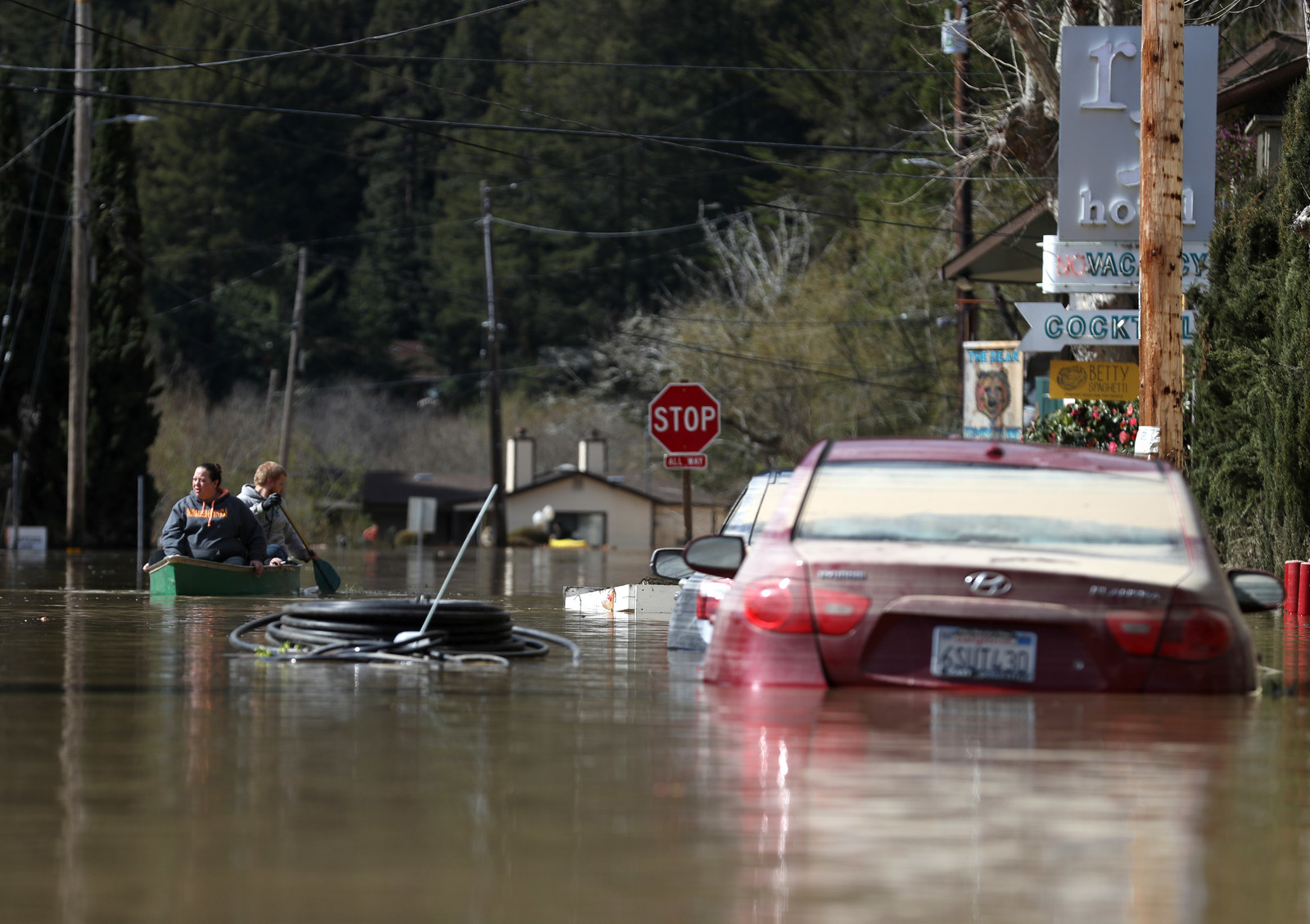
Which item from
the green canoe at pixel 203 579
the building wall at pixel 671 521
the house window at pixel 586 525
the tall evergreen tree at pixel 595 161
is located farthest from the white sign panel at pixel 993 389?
the house window at pixel 586 525

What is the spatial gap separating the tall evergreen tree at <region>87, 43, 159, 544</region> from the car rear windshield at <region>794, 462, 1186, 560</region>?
4449 centimetres

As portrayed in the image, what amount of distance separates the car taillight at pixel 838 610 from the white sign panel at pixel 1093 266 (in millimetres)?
15852

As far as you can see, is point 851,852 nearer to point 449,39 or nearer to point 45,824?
point 45,824

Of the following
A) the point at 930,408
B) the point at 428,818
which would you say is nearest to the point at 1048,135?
the point at 428,818

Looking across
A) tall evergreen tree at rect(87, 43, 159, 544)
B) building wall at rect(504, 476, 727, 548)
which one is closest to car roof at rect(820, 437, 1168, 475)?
tall evergreen tree at rect(87, 43, 159, 544)

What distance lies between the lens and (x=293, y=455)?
93.6m

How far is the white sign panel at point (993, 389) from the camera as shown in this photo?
125ft

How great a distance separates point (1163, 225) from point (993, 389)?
20638mm

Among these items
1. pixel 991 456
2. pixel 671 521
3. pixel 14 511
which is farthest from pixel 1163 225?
pixel 671 521

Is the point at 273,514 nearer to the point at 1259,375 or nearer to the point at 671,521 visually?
the point at 1259,375

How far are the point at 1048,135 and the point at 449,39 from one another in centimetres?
6833

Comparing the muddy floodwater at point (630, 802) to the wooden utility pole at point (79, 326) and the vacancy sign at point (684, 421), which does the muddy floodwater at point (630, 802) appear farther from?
the wooden utility pole at point (79, 326)

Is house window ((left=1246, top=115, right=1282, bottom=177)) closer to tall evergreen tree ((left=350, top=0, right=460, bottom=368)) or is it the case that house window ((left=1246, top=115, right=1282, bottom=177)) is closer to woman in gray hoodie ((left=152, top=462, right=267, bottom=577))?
woman in gray hoodie ((left=152, top=462, right=267, bottom=577))

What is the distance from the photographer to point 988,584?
8.33 m
